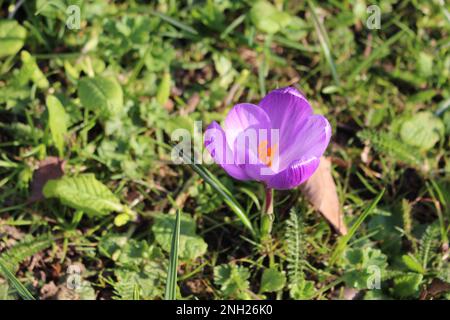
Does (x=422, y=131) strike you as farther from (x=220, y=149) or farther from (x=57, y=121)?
(x=57, y=121)

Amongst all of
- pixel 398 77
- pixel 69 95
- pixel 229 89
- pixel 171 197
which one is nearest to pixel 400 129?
pixel 398 77

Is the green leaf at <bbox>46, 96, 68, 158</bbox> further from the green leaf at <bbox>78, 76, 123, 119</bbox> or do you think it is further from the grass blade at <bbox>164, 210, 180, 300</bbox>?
the grass blade at <bbox>164, 210, 180, 300</bbox>

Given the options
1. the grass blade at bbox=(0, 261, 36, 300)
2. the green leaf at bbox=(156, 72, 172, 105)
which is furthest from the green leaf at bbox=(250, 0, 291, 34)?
the grass blade at bbox=(0, 261, 36, 300)

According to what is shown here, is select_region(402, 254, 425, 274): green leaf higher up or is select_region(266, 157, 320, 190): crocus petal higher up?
select_region(266, 157, 320, 190): crocus petal

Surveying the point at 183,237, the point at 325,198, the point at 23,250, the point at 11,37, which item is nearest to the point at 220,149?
the point at 183,237

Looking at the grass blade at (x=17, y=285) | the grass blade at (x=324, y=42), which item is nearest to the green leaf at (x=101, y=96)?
the grass blade at (x=17, y=285)

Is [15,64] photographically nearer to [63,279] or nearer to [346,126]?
[63,279]
